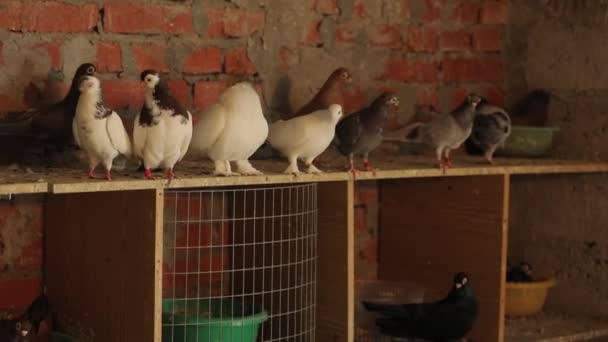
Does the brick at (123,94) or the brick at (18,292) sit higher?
the brick at (123,94)

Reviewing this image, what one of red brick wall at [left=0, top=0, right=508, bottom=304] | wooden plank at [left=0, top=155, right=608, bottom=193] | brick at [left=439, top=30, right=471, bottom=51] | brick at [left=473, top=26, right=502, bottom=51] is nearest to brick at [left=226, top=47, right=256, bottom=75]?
red brick wall at [left=0, top=0, right=508, bottom=304]

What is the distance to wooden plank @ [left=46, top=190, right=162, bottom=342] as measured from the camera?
1577 mm

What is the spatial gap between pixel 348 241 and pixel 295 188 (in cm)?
15

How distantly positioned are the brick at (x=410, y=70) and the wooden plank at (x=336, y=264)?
0.52 metres

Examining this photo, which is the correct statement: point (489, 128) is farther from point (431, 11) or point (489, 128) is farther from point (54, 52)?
point (54, 52)

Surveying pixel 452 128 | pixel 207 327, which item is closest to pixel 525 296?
pixel 452 128

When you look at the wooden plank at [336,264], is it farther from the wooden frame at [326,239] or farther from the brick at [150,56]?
the brick at [150,56]

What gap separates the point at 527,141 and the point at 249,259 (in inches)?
28.6

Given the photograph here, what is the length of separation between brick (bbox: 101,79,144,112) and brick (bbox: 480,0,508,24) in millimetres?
988

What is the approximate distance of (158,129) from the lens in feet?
5.14

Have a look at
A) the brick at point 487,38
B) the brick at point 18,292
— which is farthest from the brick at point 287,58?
the brick at point 18,292

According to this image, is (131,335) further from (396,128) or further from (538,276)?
(538,276)

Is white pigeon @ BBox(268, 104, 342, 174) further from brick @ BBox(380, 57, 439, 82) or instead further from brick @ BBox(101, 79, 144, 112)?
brick @ BBox(380, 57, 439, 82)

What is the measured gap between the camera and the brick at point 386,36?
7.53ft
